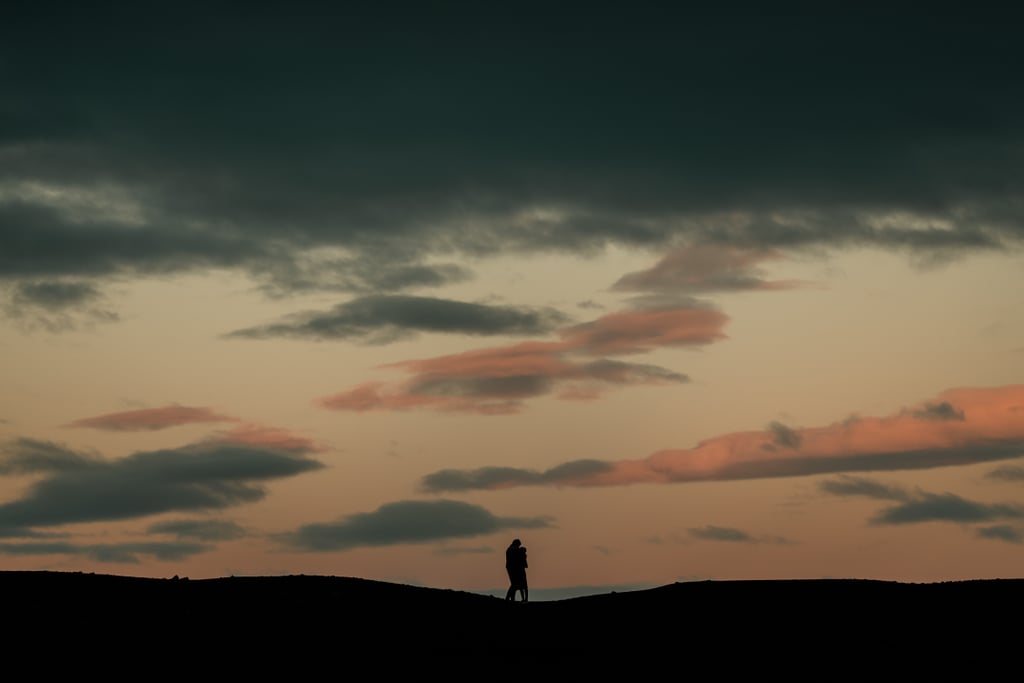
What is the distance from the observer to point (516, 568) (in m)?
45.8

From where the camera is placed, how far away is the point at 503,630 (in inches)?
1591

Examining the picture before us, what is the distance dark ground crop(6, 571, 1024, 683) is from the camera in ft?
119

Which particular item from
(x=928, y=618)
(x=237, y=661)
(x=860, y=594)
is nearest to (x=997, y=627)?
(x=928, y=618)

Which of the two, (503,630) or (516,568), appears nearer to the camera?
(503,630)

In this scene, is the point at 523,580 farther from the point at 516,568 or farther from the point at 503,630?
the point at 503,630

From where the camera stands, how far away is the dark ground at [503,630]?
36.2 m

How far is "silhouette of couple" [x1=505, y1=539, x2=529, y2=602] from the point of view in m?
45.8

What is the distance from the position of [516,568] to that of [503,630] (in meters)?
5.53

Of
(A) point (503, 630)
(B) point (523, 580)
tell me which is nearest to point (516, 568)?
(B) point (523, 580)

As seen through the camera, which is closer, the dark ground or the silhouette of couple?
the dark ground

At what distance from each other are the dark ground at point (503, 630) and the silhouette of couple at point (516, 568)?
1335 mm

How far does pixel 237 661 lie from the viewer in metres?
37.2

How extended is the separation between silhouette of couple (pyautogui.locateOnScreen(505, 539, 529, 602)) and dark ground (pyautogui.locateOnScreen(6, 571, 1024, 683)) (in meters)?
1.33

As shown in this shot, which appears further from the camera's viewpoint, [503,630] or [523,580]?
[523,580]
